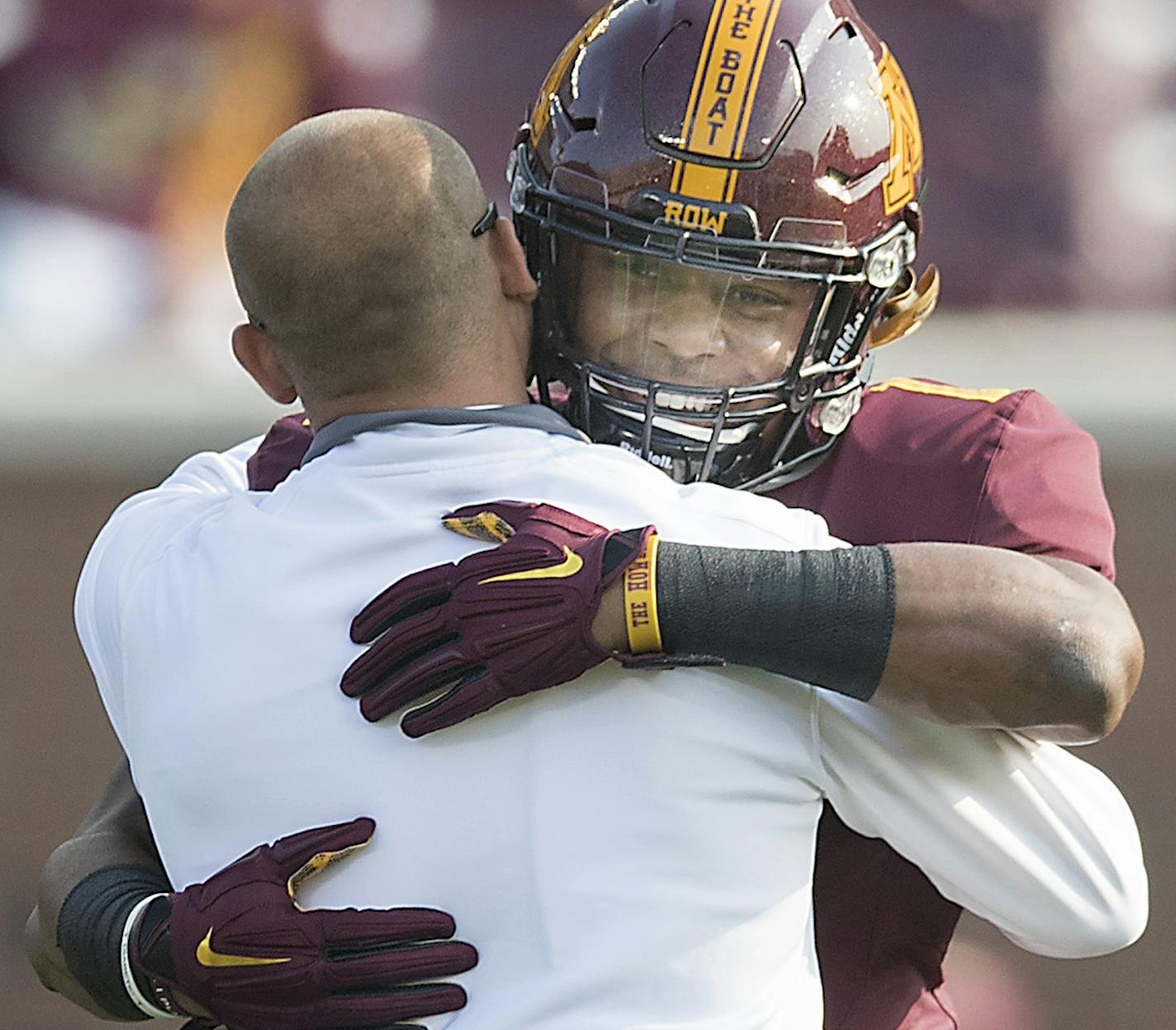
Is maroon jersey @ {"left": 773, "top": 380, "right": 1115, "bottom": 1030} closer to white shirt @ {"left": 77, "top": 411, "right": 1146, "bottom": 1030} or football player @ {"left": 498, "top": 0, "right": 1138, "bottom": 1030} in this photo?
football player @ {"left": 498, "top": 0, "right": 1138, "bottom": 1030}

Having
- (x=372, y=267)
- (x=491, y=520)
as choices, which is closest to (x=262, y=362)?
(x=372, y=267)

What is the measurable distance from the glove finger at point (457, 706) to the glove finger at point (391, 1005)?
0.70ft

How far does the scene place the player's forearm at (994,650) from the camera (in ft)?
4.47

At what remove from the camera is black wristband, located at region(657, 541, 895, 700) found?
1357 millimetres

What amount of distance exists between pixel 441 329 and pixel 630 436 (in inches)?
12.5

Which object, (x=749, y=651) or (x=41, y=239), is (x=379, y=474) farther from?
(x=41, y=239)

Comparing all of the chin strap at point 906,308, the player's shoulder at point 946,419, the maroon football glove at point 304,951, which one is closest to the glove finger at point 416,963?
the maroon football glove at point 304,951

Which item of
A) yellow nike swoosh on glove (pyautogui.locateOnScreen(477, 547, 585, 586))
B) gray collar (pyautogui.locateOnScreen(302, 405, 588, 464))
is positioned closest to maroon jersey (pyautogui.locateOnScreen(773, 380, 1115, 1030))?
gray collar (pyautogui.locateOnScreen(302, 405, 588, 464))

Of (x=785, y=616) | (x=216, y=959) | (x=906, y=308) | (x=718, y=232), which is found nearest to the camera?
(x=785, y=616)

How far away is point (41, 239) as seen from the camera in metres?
4.70

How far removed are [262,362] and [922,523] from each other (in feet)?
2.22

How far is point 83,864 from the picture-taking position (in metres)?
1.80

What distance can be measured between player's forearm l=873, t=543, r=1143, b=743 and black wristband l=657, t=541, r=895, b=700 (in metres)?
0.02

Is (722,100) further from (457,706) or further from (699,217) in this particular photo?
(457,706)
